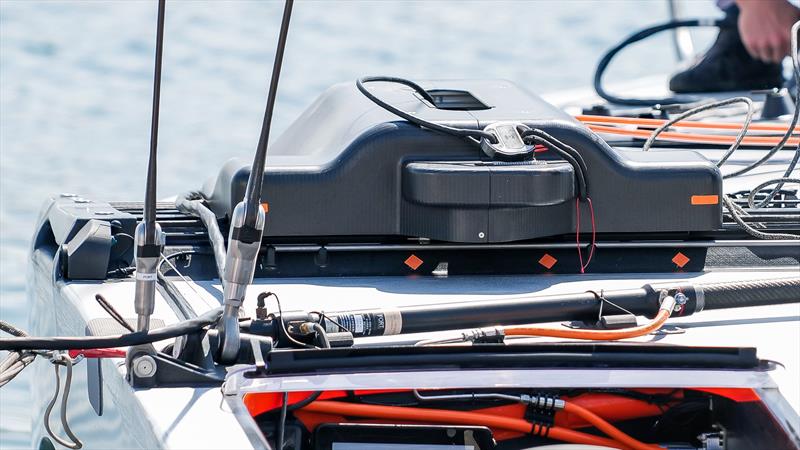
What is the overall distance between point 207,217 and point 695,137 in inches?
52.6

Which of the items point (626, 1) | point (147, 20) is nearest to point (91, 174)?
point (147, 20)

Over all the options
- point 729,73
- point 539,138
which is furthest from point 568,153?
point 729,73

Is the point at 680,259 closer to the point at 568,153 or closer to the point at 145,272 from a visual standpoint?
the point at 568,153

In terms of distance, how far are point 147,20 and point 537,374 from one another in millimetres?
10508

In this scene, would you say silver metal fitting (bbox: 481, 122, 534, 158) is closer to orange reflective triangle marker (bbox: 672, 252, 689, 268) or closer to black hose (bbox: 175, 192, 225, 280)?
orange reflective triangle marker (bbox: 672, 252, 689, 268)

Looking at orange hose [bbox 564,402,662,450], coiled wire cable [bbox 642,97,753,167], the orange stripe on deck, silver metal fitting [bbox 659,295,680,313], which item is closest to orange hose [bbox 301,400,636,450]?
orange hose [bbox 564,402,662,450]

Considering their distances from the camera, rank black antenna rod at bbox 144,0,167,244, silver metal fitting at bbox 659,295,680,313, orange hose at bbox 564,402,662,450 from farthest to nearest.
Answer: silver metal fitting at bbox 659,295,680,313
orange hose at bbox 564,402,662,450
black antenna rod at bbox 144,0,167,244

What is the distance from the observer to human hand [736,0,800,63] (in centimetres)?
421

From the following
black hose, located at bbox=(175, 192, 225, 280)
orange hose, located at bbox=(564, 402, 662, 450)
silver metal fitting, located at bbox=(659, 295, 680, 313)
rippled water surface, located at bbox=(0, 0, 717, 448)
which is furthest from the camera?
rippled water surface, located at bbox=(0, 0, 717, 448)

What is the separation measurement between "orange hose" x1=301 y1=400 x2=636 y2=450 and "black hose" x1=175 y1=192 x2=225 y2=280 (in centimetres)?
32

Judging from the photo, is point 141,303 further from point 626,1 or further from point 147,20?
point 626,1

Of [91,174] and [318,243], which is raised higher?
[318,243]

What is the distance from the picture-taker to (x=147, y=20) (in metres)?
11.7

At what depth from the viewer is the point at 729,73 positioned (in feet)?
14.1
